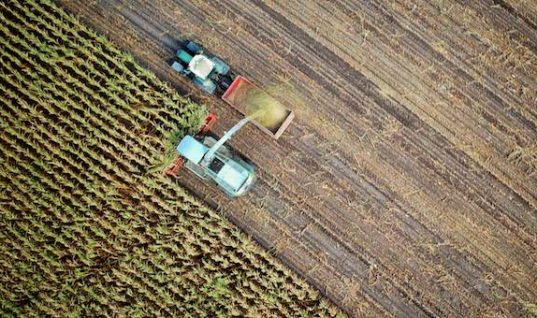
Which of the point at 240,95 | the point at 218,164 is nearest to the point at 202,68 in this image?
the point at 240,95

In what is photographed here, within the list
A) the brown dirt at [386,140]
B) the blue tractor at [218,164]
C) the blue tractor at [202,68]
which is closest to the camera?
the blue tractor at [218,164]

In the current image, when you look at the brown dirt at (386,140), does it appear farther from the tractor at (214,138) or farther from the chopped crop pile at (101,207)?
the chopped crop pile at (101,207)

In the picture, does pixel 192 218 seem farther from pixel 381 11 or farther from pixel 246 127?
pixel 381 11

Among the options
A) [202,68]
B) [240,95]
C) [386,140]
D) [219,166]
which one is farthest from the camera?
[386,140]

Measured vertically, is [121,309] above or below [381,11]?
below

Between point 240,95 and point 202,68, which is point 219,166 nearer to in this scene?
point 240,95

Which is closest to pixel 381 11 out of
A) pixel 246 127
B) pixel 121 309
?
pixel 246 127

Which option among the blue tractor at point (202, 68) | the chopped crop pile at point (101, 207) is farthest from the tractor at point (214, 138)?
the chopped crop pile at point (101, 207)
